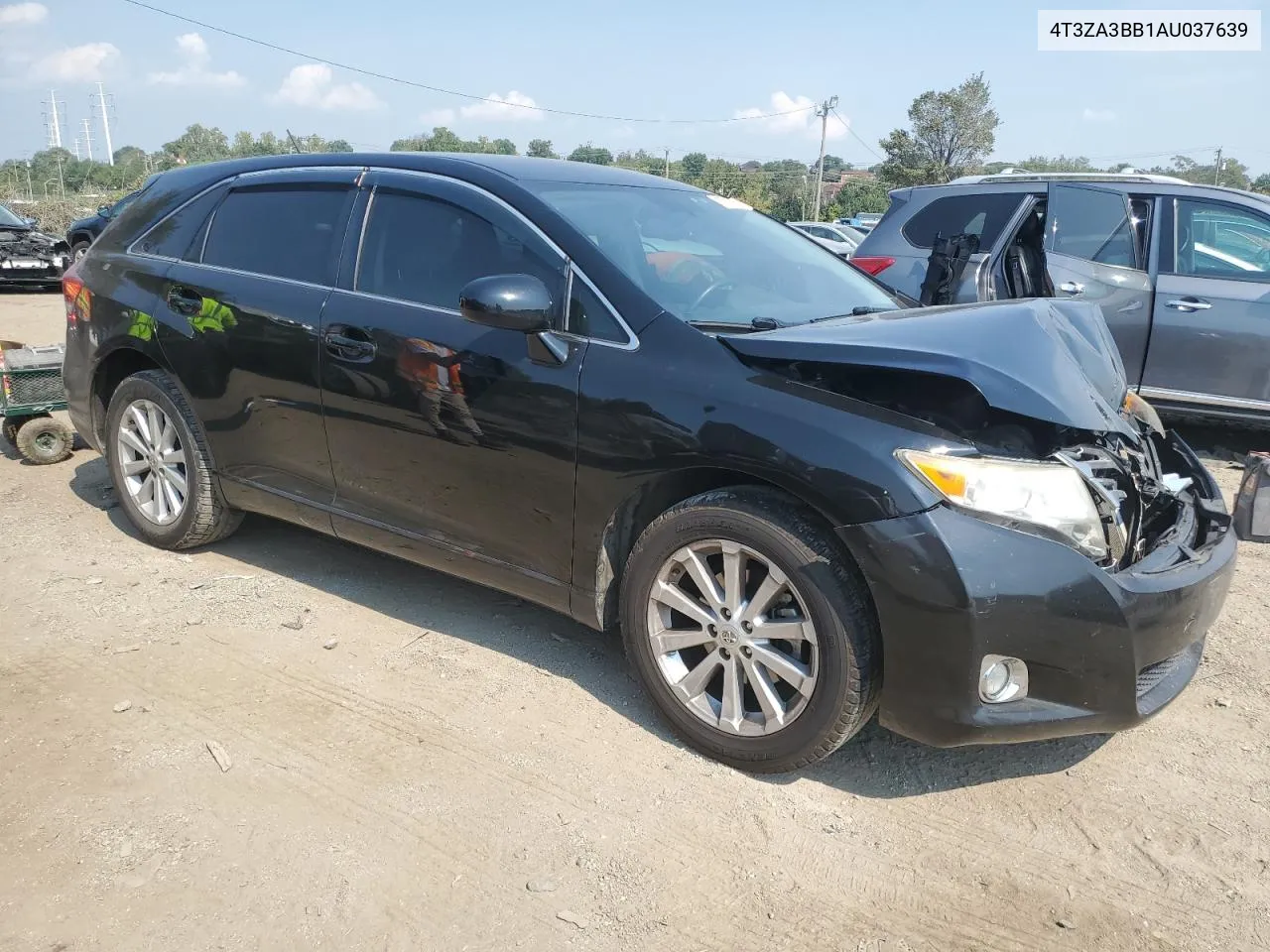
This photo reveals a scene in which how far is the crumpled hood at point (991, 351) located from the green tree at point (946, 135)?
5791 centimetres

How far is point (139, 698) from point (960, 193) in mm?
5933

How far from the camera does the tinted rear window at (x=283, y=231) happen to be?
12.5 feet

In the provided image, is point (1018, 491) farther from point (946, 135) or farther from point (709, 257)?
point (946, 135)

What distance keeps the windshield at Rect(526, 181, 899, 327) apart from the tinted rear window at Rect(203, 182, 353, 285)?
0.89m

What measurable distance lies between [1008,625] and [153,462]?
373 centimetres

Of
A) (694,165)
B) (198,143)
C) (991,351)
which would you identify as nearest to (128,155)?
(198,143)

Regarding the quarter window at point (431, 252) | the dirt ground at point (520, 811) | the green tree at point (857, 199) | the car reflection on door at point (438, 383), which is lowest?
the dirt ground at point (520, 811)

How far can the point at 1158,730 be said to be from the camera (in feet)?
10.5

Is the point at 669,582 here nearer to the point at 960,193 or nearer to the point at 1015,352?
the point at 1015,352

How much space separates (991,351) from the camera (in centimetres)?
272

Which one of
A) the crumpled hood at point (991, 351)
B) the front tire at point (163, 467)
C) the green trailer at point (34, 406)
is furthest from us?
the green trailer at point (34, 406)

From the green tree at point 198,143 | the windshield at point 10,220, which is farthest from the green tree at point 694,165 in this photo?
the windshield at point 10,220

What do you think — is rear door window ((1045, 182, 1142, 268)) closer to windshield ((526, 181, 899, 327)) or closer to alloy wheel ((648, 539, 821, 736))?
windshield ((526, 181, 899, 327))

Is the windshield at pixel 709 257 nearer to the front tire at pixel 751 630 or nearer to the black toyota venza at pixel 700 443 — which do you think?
the black toyota venza at pixel 700 443
